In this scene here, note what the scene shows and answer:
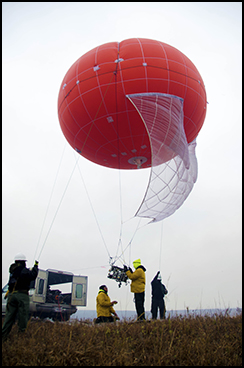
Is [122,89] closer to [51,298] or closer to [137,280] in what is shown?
[137,280]

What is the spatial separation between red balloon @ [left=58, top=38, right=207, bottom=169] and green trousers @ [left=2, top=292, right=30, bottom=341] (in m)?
6.10

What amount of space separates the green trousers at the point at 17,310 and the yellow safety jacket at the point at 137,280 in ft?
9.15

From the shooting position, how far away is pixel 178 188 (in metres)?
9.11

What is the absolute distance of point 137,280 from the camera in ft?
21.4

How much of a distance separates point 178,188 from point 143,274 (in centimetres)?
371

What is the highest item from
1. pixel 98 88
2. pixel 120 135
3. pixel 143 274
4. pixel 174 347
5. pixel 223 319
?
pixel 98 88

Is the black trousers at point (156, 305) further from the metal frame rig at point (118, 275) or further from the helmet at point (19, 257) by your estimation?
the helmet at point (19, 257)


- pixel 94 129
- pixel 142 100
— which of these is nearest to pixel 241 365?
pixel 142 100

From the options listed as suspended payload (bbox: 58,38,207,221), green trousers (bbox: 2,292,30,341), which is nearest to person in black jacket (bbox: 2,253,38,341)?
green trousers (bbox: 2,292,30,341)

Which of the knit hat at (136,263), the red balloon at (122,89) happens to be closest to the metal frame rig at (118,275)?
the knit hat at (136,263)

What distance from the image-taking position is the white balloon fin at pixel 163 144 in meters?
7.84

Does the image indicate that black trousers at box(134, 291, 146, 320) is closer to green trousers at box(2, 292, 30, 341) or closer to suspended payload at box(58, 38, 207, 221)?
suspended payload at box(58, 38, 207, 221)

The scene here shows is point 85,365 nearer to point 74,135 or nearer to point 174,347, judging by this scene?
point 174,347

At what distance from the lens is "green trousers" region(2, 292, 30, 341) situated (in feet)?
14.0
